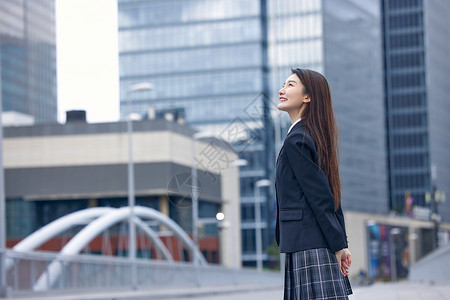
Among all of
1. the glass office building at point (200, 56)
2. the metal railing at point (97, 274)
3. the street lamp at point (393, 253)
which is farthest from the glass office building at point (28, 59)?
the metal railing at point (97, 274)

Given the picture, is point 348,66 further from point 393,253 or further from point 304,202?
point 304,202

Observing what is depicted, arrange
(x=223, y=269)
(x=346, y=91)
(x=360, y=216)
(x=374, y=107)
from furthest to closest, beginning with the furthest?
(x=374, y=107), (x=346, y=91), (x=360, y=216), (x=223, y=269)

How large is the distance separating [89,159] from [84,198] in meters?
2.85

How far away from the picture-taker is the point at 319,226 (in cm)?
454

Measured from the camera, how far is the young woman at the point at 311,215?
14.9ft

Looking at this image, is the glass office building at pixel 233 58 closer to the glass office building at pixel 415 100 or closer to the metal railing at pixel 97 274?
the glass office building at pixel 415 100

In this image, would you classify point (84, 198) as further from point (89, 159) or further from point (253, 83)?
point (253, 83)

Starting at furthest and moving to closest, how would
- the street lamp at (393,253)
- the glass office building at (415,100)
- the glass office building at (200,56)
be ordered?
the glass office building at (415,100)
the street lamp at (393,253)
the glass office building at (200,56)

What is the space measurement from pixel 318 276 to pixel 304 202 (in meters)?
0.40

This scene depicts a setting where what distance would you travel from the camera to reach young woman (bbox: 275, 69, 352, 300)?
4.53 m

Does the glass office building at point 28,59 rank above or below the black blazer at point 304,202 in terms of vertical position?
above

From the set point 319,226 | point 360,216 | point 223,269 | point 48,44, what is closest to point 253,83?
point 360,216

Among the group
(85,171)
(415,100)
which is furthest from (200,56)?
(415,100)

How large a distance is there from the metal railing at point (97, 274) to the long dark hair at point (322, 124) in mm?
15879
